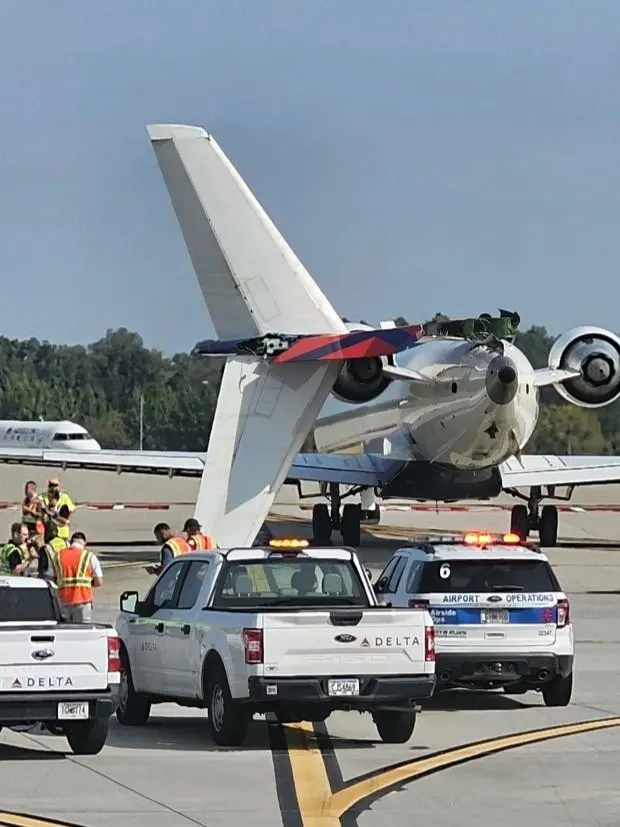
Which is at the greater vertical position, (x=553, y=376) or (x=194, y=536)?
(x=553, y=376)

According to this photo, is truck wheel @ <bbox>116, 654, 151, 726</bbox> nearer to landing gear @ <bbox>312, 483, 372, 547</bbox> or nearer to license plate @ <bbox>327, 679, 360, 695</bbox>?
license plate @ <bbox>327, 679, 360, 695</bbox>

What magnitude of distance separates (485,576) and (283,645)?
A: 4001 millimetres

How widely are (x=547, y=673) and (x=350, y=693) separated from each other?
136 inches

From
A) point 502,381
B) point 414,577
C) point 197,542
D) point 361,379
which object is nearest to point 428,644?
point 414,577

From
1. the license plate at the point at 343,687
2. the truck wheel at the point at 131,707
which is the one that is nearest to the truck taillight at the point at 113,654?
the license plate at the point at 343,687

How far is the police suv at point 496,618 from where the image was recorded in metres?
17.5

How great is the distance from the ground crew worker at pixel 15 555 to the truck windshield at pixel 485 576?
6009mm

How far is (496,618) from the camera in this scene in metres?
17.7

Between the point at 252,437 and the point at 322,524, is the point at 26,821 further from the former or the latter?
the point at 322,524

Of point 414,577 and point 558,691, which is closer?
point 558,691

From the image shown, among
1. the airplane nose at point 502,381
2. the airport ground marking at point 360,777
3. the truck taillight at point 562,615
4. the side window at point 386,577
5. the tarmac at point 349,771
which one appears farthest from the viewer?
the airplane nose at point 502,381

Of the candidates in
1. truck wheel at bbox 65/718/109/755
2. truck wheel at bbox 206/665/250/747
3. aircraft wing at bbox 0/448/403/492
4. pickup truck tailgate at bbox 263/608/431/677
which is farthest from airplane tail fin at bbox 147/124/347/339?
truck wheel at bbox 65/718/109/755

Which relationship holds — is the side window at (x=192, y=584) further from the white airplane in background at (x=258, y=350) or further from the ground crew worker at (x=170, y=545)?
the white airplane in background at (x=258, y=350)

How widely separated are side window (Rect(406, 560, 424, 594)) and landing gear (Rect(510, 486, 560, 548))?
23914mm
